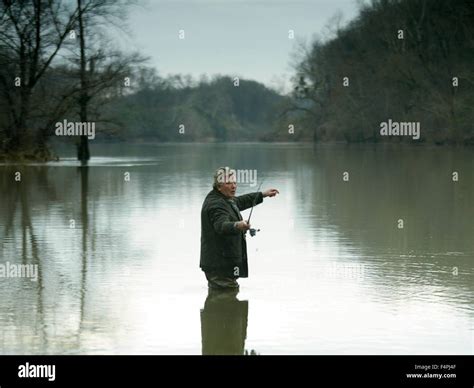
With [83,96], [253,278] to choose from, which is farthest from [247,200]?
[83,96]

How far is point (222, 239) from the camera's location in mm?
10797

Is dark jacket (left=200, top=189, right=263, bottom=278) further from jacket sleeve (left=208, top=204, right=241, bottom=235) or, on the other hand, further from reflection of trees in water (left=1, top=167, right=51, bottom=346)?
reflection of trees in water (left=1, top=167, right=51, bottom=346)

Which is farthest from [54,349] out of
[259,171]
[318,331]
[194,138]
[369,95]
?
[194,138]

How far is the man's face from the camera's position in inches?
428

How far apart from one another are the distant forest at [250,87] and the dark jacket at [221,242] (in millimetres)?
32435

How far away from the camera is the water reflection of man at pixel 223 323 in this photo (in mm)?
8695

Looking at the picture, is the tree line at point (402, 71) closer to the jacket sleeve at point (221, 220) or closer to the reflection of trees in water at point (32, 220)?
the reflection of trees in water at point (32, 220)

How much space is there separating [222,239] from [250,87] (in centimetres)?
12899

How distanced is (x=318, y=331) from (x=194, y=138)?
10769 cm

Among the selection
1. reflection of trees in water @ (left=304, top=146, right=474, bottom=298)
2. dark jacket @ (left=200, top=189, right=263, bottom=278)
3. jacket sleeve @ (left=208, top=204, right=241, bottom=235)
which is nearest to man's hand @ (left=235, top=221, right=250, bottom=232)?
jacket sleeve @ (left=208, top=204, right=241, bottom=235)

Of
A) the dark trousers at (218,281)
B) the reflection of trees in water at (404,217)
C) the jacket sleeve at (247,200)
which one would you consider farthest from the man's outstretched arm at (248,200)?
the reflection of trees in water at (404,217)

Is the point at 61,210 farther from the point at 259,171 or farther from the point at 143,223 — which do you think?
the point at 259,171

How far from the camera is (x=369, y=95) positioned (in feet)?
276

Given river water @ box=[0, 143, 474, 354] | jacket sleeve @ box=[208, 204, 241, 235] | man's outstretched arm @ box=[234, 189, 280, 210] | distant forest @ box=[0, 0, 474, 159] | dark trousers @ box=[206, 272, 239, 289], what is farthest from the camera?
distant forest @ box=[0, 0, 474, 159]
